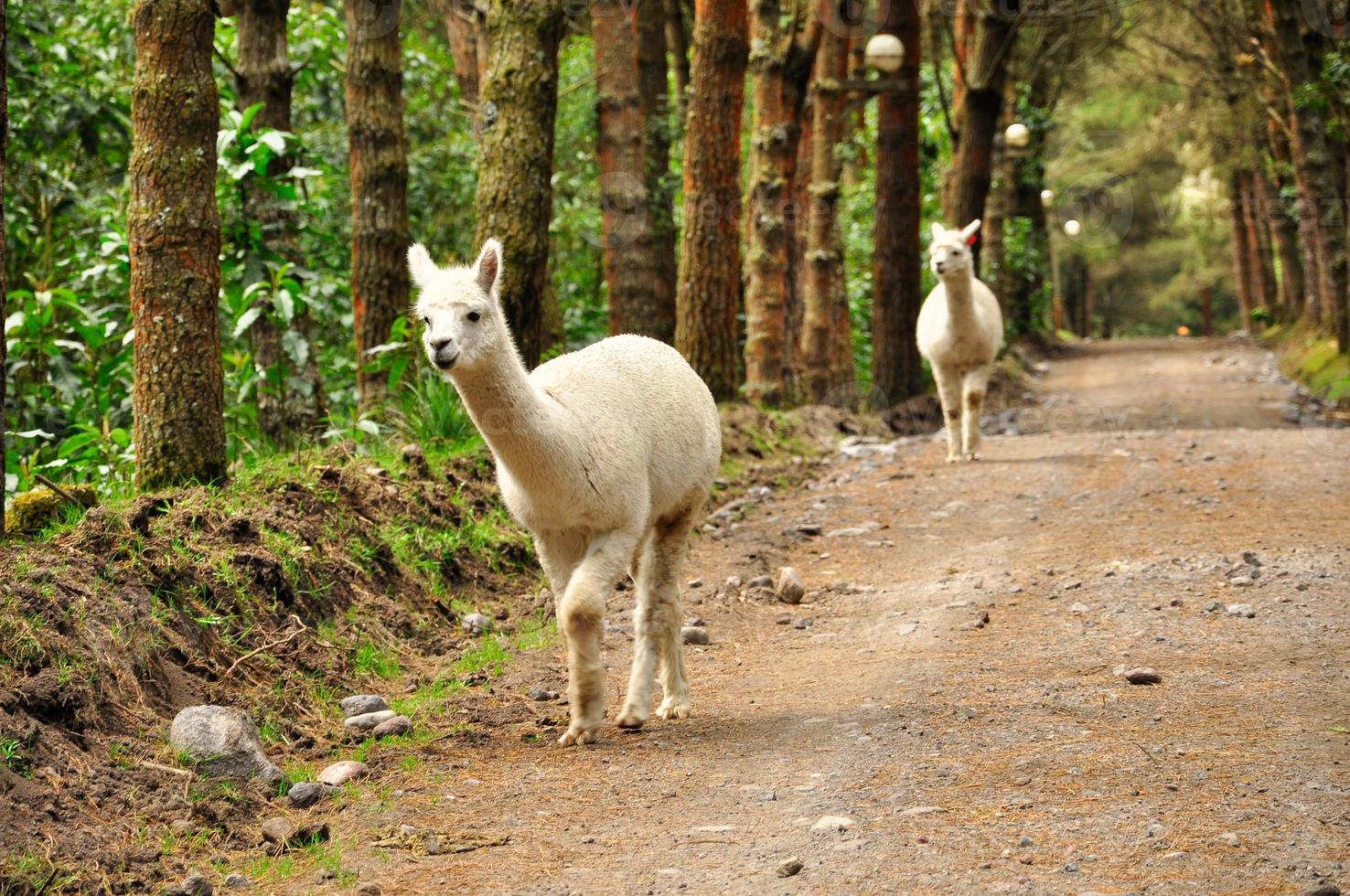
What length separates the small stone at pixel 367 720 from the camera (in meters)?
5.77

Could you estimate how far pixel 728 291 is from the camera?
42.9 feet

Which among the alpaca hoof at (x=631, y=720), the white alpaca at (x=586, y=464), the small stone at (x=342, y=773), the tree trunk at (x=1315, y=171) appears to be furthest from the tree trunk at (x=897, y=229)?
the small stone at (x=342, y=773)

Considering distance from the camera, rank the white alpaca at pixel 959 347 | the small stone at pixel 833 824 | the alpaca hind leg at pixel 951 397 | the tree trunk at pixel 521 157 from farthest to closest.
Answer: the alpaca hind leg at pixel 951 397 → the white alpaca at pixel 959 347 → the tree trunk at pixel 521 157 → the small stone at pixel 833 824

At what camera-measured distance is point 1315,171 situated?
22.3 metres

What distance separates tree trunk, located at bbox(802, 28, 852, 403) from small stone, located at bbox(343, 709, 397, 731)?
1156cm

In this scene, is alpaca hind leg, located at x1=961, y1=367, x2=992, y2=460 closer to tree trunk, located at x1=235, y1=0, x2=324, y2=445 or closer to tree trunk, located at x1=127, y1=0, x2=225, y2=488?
tree trunk, located at x1=235, y1=0, x2=324, y2=445

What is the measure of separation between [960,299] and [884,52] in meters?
4.50

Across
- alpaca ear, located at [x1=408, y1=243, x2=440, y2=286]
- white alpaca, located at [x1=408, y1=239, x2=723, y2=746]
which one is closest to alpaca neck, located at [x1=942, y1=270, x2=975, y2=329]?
white alpaca, located at [x1=408, y1=239, x2=723, y2=746]

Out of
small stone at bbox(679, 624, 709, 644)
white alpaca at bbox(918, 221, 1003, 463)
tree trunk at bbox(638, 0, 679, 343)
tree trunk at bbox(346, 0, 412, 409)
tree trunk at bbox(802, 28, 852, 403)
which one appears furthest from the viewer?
tree trunk at bbox(802, 28, 852, 403)

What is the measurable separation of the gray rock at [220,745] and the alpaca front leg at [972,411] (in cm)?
931

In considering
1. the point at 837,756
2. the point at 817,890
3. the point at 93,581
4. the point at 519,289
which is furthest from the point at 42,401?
the point at 817,890

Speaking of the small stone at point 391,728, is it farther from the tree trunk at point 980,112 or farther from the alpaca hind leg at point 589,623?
the tree trunk at point 980,112

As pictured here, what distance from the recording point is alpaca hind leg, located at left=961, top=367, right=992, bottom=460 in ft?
43.7

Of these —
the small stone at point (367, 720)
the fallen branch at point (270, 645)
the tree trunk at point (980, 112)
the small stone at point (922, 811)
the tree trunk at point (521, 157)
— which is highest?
the tree trunk at point (980, 112)
